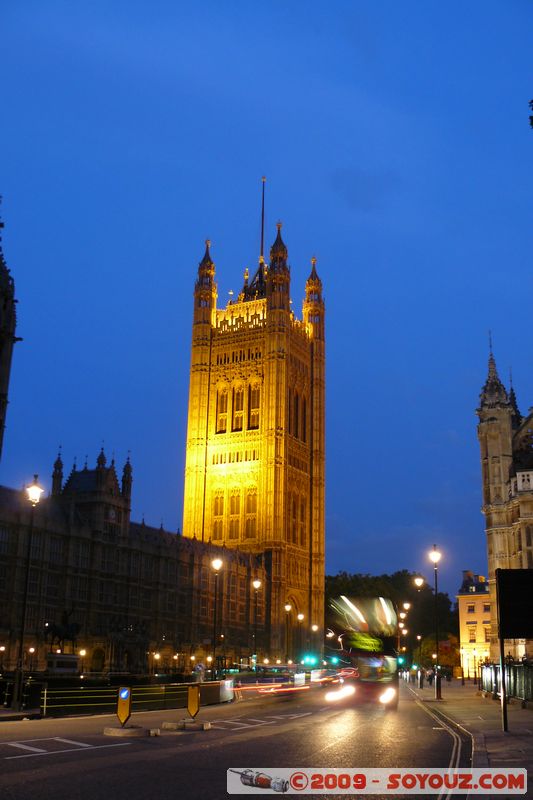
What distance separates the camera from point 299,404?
415 ft

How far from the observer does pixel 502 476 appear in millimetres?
56750

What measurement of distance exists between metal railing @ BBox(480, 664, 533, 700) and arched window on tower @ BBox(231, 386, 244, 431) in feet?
260

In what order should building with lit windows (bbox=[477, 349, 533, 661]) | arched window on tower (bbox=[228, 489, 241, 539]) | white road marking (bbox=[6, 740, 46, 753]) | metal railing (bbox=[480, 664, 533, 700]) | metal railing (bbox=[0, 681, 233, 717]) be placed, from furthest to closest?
arched window on tower (bbox=[228, 489, 241, 539]) < building with lit windows (bbox=[477, 349, 533, 661]) < metal railing (bbox=[480, 664, 533, 700]) < metal railing (bbox=[0, 681, 233, 717]) < white road marking (bbox=[6, 740, 46, 753])

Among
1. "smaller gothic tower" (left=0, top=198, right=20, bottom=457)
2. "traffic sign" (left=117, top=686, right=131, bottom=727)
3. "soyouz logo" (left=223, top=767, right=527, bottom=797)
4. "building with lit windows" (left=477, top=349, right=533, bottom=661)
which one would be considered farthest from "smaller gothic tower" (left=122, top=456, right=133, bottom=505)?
"soyouz logo" (left=223, top=767, right=527, bottom=797)

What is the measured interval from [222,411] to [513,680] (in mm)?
90178

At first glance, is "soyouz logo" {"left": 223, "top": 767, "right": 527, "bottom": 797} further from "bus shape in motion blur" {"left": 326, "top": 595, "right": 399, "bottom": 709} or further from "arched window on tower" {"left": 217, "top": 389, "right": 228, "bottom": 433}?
"arched window on tower" {"left": 217, "top": 389, "right": 228, "bottom": 433}

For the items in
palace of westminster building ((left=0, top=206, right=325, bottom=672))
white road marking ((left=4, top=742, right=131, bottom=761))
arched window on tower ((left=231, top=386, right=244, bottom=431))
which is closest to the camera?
white road marking ((left=4, top=742, right=131, bottom=761))

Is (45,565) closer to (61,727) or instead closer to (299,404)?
(61,727)

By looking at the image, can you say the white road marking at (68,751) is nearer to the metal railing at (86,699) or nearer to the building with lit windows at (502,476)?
the metal railing at (86,699)

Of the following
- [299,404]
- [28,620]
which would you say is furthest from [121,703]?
[299,404]

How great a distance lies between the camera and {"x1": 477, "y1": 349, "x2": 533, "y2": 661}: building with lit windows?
53.9 meters

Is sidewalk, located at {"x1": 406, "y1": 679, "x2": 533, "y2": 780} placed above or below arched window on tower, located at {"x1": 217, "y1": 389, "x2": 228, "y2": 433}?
below

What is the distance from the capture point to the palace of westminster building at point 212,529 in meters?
68.4

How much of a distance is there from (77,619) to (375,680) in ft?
124
